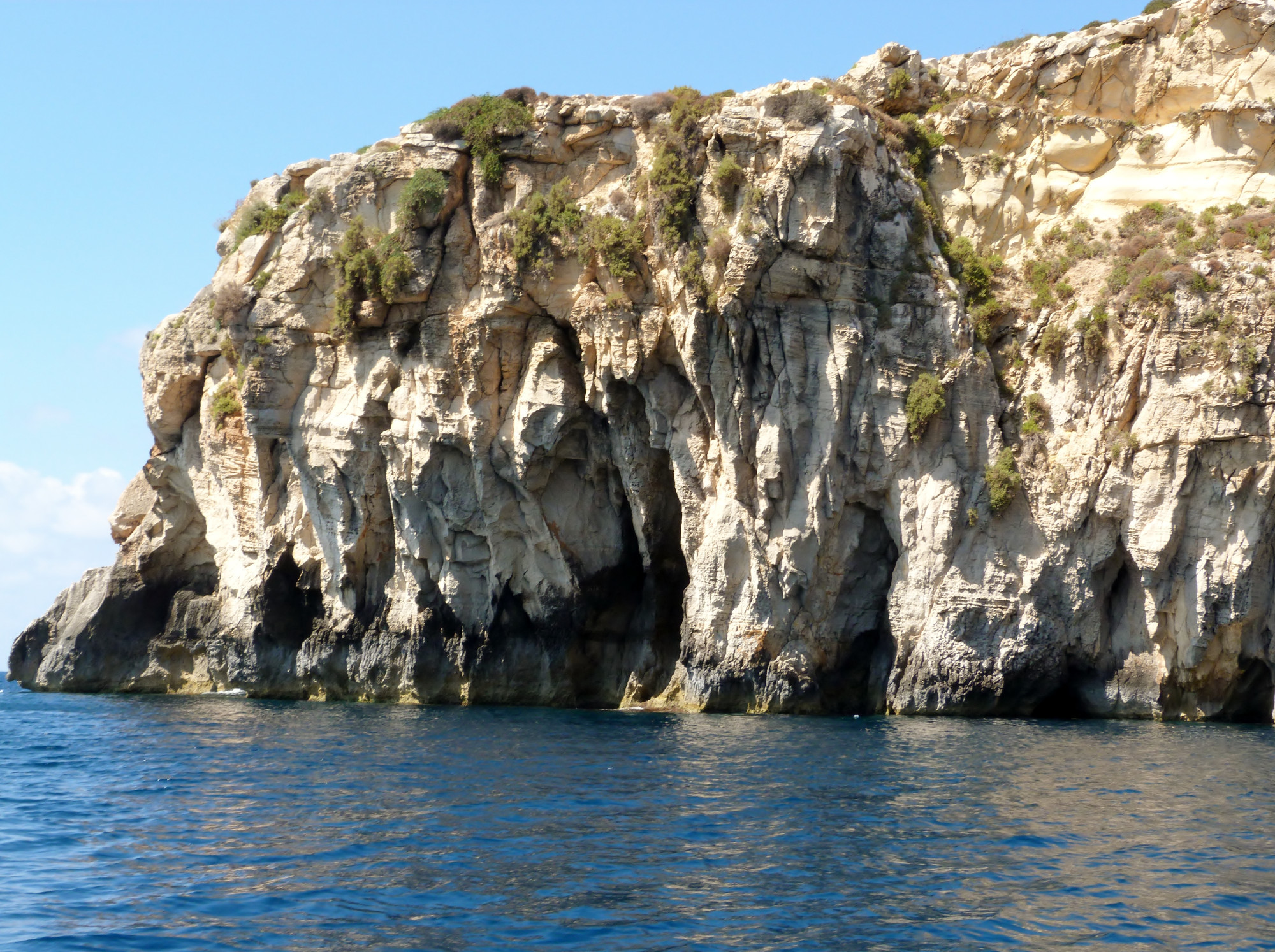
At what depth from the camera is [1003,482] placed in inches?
1280

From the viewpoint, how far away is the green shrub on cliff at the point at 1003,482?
106 feet

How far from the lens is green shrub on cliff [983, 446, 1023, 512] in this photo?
3244 cm

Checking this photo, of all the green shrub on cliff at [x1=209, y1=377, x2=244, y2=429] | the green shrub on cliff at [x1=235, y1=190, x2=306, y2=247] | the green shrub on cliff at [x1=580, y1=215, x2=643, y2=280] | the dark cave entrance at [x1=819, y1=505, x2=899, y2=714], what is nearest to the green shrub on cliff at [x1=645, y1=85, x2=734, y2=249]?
the green shrub on cliff at [x1=580, y1=215, x2=643, y2=280]

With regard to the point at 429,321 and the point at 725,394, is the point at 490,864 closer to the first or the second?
the point at 725,394

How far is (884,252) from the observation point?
34.7 metres

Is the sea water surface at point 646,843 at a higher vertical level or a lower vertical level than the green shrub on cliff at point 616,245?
lower

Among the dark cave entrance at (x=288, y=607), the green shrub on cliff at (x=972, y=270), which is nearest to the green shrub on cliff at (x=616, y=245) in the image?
the green shrub on cliff at (x=972, y=270)

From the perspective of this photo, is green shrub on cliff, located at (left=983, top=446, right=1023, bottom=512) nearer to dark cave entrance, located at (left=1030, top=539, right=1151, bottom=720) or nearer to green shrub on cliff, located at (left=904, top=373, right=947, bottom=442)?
green shrub on cliff, located at (left=904, top=373, right=947, bottom=442)

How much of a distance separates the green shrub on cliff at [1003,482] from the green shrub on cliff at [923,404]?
2.17 metres

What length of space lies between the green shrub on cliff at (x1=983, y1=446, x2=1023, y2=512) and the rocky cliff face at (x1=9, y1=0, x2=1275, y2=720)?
0.07 meters

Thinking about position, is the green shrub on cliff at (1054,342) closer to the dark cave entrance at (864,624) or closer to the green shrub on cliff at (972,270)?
the green shrub on cliff at (972,270)

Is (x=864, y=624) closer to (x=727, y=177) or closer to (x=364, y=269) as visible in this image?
(x=727, y=177)

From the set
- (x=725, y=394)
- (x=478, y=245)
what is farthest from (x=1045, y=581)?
(x=478, y=245)

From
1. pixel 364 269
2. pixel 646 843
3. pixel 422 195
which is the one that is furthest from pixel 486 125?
pixel 646 843
